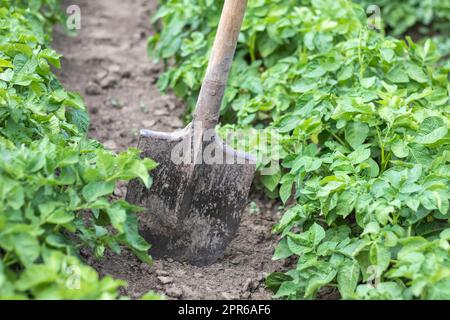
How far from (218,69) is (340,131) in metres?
0.65

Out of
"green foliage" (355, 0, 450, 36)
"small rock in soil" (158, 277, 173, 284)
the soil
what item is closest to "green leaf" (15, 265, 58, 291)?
the soil

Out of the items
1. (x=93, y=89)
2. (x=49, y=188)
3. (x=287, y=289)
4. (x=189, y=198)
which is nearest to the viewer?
(x=49, y=188)

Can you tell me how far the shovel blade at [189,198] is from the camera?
3.08m

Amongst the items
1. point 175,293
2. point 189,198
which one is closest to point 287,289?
point 175,293

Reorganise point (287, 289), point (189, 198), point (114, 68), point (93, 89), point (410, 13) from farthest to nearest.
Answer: point (410, 13)
point (114, 68)
point (93, 89)
point (189, 198)
point (287, 289)

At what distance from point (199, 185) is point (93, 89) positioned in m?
1.57

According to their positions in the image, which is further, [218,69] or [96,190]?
[218,69]

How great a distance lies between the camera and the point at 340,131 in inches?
133

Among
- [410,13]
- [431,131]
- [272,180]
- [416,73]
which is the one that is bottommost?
[410,13]

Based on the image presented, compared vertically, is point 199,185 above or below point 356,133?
below

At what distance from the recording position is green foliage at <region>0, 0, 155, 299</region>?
2277mm

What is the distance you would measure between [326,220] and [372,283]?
35 centimetres

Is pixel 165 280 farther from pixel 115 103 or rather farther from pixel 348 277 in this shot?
pixel 115 103
